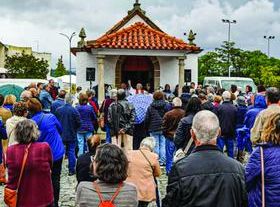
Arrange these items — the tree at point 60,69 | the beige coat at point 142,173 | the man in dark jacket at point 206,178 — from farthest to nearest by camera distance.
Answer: the tree at point 60,69 → the beige coat at point 142,173 → the man in dark jacket at point 206,178

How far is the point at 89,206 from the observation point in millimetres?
4012

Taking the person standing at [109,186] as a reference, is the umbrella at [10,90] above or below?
above

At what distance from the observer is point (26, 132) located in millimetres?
5852

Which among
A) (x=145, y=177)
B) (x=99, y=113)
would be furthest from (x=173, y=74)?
(x=145, y=177)

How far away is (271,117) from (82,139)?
802cm

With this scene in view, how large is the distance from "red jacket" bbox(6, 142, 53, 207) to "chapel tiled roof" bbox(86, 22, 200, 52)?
49.9ft

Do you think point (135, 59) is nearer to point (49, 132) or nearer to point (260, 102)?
point (260, 102)

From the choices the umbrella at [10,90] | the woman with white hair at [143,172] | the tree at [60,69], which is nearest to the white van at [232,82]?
the umbrella at [10,90]

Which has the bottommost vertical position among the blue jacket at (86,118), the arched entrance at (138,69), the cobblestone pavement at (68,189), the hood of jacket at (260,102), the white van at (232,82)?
the cobblestone pavement at (68,189)

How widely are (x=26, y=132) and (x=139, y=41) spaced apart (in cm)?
1633

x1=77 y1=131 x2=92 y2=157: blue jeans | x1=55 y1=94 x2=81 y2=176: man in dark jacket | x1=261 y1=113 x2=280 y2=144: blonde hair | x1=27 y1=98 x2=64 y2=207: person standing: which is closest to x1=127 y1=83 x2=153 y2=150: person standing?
x1=77 y1=131 x2=92 y2=157: blue jeans

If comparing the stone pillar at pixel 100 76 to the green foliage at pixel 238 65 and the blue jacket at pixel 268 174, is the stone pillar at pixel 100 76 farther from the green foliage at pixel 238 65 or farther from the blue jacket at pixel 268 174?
the green foliage at pixel 238 65

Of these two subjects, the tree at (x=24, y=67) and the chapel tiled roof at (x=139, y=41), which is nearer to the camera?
the chapel tiled roof at (x=139, y=41)

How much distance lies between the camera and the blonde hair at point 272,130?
457 cm
